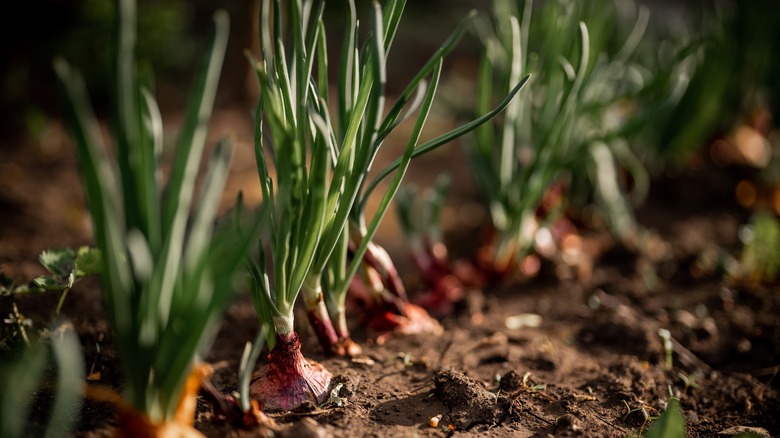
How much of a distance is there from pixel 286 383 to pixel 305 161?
0.45 meters

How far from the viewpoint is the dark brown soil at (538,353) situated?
1.27m

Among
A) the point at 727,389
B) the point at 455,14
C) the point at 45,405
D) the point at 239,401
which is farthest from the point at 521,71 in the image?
the point at 455,14

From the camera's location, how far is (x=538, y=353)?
1555mm

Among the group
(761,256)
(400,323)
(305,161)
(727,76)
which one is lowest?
(400,323)

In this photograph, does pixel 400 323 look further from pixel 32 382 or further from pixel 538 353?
pixel 32 382

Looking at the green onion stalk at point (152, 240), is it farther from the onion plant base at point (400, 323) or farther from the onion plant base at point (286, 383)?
the onion plant base at point (400, 323)

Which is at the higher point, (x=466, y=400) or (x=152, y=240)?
(x=152, y=240)

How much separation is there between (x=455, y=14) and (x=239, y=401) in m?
4.41

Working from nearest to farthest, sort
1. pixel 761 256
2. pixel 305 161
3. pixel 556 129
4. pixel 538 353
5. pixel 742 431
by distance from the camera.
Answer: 1. pixel 305 161
2. pixel 742 431
3. pixel 538 353
4. pixel 556 129
5. pixel 761 256

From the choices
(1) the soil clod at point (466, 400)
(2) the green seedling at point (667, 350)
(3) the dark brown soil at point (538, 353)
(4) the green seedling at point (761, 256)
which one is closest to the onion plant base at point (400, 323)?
(3) the dark brown soil at point (538, 353)

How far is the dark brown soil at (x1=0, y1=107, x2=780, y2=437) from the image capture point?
1271 mm

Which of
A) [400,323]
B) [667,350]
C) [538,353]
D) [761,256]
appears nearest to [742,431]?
[667,350]

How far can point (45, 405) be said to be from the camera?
3.90 feet

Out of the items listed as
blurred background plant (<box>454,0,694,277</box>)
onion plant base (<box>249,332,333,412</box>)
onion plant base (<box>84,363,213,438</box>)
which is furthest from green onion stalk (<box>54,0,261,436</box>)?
blurred background plant (<box>454,0,694,277</box>)
